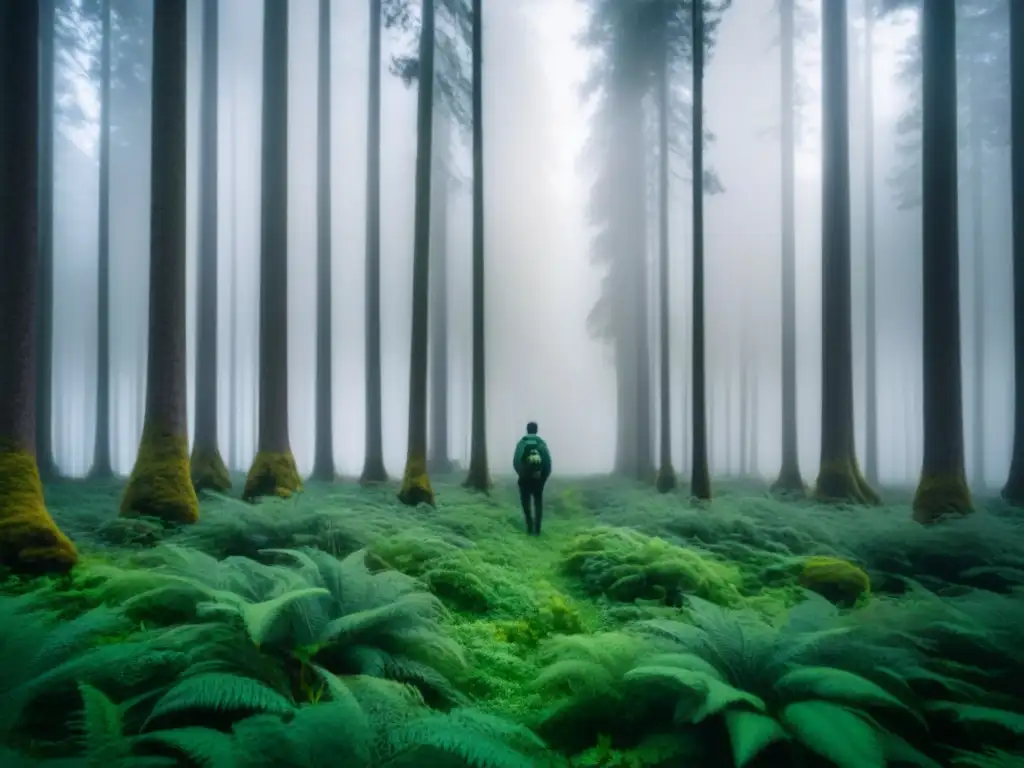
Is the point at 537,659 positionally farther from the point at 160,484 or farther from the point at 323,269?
the point at 323,269

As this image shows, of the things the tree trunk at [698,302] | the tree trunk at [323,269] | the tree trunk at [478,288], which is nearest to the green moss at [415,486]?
the tree trunk at [478,288]

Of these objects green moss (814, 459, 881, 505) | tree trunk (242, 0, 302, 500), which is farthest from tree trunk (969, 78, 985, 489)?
tree trunk (242, 0, 302, 500)

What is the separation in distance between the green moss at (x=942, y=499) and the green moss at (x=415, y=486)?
9.18m

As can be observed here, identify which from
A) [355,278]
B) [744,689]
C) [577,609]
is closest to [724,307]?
[355,278]

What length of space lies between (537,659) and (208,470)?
11146mm

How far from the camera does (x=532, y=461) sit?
1002cm

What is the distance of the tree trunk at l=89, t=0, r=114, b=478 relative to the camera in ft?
60.4

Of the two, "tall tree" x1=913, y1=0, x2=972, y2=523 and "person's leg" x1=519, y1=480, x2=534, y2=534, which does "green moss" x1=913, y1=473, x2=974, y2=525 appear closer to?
"tall tree" x1=913, y1=0, x2=972, y2=523

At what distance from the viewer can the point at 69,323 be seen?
88.4 ft

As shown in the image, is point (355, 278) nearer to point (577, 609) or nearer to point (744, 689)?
point (577, 609)

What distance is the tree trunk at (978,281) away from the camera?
68.8 feet

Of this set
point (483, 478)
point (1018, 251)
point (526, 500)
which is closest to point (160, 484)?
point (526, 500)

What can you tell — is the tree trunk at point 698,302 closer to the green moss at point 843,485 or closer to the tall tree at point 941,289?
the green moss at point 843,485

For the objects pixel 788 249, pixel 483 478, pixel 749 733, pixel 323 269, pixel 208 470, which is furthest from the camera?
pixel 788 249
